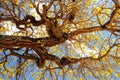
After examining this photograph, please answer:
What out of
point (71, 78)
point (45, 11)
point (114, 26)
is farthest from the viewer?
point (71, 78)

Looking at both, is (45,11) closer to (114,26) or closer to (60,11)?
(60,11)

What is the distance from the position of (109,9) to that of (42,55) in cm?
305

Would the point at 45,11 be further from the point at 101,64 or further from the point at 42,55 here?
the point at 101,64

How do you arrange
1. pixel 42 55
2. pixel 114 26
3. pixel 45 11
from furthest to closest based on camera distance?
1. pixel 42 55
2. pixel 114 26
3. pixel 45 11

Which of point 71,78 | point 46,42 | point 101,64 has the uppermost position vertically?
point 46,42

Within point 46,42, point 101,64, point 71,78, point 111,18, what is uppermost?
point 111,18

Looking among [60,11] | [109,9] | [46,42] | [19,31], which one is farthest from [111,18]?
[19,31]

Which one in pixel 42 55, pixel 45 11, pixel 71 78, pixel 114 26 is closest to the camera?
pixel 45 11

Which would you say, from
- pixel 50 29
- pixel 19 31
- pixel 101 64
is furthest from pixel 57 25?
pixel 101 64

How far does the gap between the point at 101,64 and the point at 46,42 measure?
2.55 m

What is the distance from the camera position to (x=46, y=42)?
1103 cm

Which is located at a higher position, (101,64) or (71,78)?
(101,64)

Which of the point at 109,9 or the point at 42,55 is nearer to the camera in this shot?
the point at 109,9

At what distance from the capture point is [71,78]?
13.3 metres
